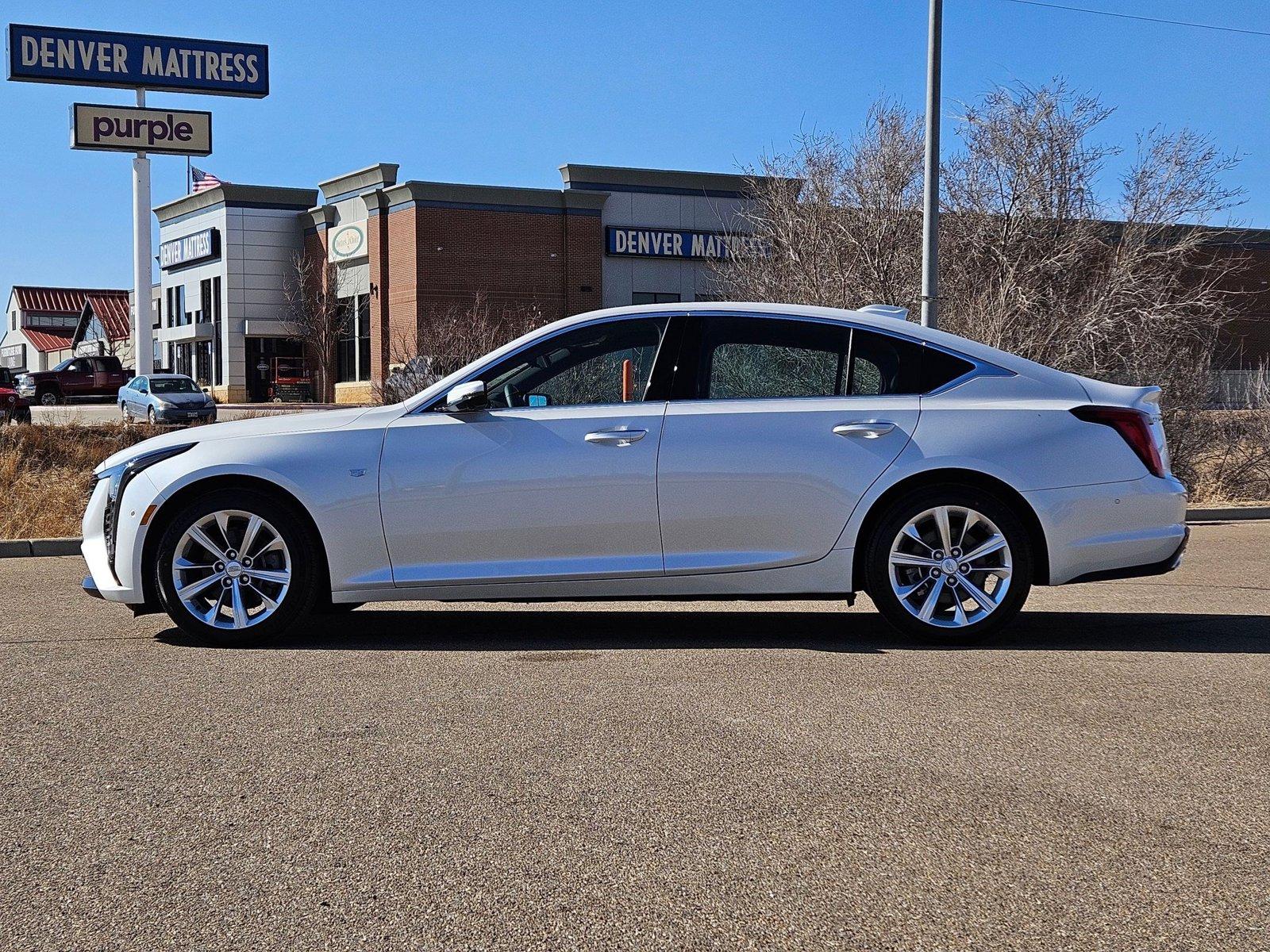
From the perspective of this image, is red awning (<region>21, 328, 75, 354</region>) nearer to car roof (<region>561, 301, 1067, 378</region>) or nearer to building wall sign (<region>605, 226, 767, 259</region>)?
building wall sign (<region>605, 226, 767, 259</region>)

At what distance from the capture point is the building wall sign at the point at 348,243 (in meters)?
58.9

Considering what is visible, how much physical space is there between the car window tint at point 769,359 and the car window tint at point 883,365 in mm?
68

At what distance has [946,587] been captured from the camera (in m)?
7.10

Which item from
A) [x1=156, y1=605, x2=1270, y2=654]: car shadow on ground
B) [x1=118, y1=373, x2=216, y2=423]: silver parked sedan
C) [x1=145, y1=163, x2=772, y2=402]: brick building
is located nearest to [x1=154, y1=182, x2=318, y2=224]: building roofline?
[x1=145, y1=163, x2=772, y2=402]: brick building

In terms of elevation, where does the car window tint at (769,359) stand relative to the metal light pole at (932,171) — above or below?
below

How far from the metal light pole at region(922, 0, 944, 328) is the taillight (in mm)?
7840

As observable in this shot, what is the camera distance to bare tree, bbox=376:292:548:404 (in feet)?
107

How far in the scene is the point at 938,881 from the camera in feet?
11.9

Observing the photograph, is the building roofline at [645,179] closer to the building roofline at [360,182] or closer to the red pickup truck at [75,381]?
the building roofline at [360,182]

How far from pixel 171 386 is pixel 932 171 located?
31.3 m

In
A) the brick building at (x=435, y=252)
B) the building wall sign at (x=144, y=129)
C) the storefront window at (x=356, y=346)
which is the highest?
the building wall sign at (x=144, y=129)

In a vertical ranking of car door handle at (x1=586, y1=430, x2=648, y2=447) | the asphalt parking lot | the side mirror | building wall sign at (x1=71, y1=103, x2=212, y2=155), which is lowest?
the asphalt parking lot

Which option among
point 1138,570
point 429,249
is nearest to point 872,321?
point 1138,570

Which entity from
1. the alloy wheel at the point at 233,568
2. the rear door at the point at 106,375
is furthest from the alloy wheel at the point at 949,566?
the rear door at the point at 106,375
